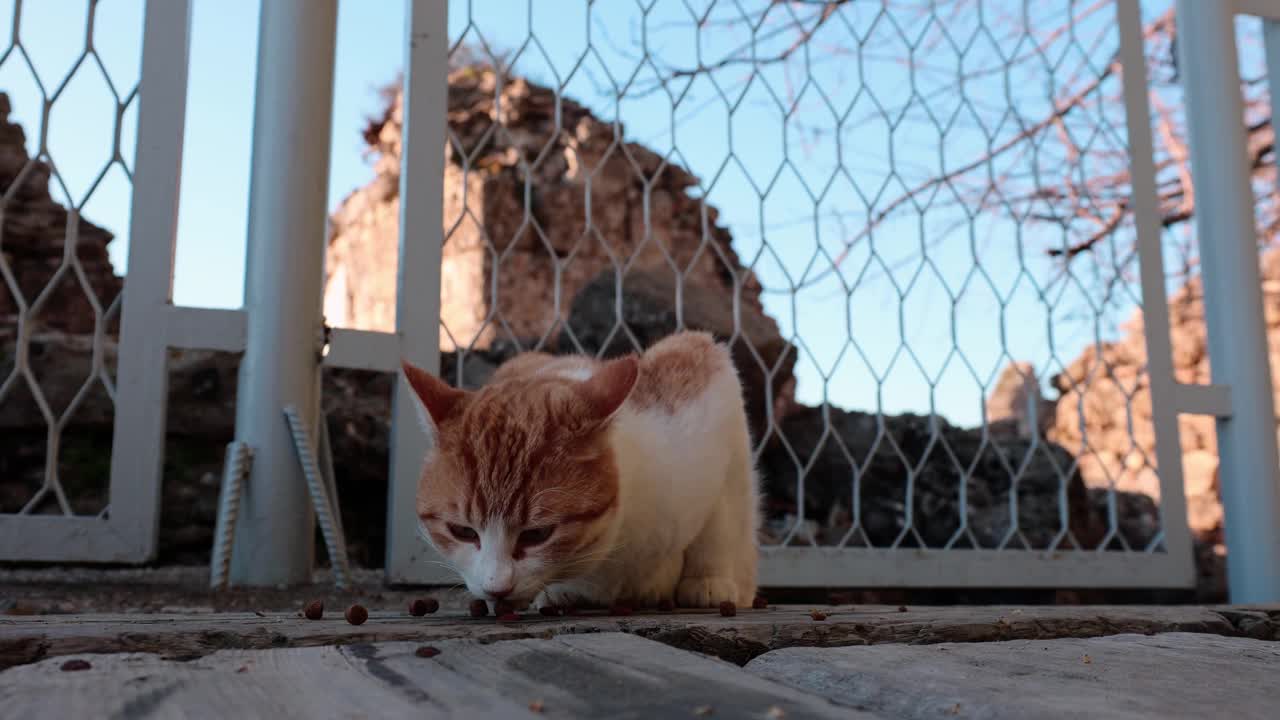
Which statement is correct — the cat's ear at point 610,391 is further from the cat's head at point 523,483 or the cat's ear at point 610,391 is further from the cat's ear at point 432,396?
the cat's ear at point 432,396

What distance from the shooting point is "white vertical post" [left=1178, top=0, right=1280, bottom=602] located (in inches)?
113

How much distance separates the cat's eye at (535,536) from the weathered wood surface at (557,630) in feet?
0.48

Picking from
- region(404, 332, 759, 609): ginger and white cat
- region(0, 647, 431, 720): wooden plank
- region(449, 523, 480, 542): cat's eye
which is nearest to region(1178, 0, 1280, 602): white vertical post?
region(404, 332, 759, 609): ginger and white cat

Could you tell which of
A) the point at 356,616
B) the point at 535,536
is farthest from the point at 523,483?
the point at 356,616

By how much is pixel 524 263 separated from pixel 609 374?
18.0 ft

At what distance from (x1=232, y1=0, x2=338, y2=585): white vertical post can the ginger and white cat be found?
0.66 m

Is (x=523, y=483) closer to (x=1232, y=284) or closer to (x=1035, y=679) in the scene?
(x=1035, y=679)

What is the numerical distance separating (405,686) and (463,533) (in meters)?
0.67

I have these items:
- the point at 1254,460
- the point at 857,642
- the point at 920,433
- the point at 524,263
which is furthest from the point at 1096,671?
the point at 524,263

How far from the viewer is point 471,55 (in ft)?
23.4

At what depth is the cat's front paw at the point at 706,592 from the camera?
1.57 m

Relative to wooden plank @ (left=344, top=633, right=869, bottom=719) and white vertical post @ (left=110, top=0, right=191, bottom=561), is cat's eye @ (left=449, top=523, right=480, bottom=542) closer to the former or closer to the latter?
wooden plank @ (left=344, top=633, right=869, bottom=719)

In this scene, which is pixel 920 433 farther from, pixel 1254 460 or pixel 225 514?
pixel 225 514

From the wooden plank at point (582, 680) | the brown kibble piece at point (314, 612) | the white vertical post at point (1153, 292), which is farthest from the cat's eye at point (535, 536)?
the white vertical post at point (1153, 292)
